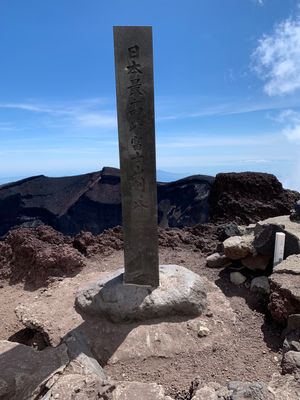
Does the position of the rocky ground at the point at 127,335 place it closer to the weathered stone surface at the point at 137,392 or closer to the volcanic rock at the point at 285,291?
the weathered stone surface at the point at 137,392

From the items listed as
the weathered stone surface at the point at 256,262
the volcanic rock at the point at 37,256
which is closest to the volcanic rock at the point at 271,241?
the weathered stone surface at the point at 256,262

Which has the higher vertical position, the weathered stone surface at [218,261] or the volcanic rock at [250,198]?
the volcanic rock at [250,198]

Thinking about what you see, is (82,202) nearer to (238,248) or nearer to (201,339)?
(238,248)

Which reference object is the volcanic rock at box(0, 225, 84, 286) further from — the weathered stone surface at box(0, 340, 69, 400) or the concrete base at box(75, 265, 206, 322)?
the weathered stone surface at box(0, 340, 69, 400)

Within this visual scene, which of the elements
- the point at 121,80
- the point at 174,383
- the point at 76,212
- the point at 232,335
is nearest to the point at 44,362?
the point at 174,383

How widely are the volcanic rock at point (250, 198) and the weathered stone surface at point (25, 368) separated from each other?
6.09 meters

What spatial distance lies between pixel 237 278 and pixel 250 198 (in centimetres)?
355

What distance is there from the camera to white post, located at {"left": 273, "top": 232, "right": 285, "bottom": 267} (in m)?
5.56

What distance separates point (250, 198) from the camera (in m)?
9.01

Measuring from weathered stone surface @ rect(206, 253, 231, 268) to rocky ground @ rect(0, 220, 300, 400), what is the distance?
144 millimetres

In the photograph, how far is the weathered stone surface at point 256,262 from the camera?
591 cm

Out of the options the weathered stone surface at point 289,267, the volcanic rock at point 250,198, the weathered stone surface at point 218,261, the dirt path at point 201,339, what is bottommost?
the dirt path at point 201,339

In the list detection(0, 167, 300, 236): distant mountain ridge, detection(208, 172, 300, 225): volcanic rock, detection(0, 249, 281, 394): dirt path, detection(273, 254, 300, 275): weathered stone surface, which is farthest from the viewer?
detection(0, 167, 300, 236): distant mountain ridge

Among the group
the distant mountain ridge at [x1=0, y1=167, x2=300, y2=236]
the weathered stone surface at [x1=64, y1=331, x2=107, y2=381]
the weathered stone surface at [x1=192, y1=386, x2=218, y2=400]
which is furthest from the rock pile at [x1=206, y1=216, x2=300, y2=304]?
the distant mountain ridge at [x1=0, y1=167, x2=300, y2=236]
